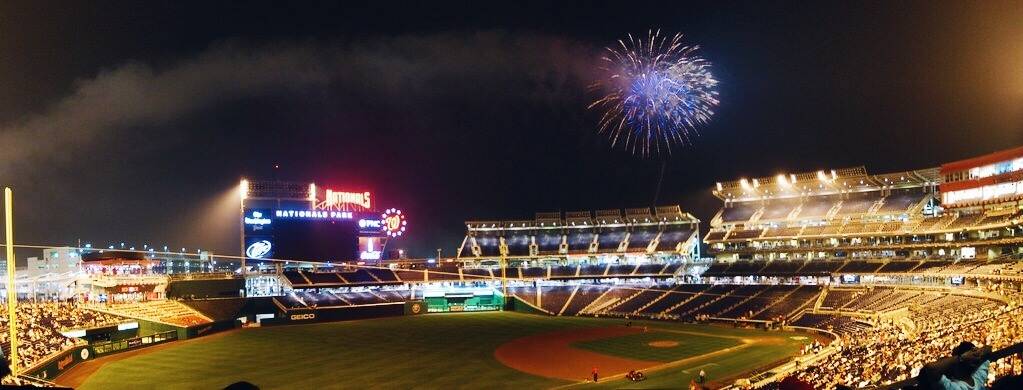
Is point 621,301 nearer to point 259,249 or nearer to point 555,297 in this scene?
point 555,297

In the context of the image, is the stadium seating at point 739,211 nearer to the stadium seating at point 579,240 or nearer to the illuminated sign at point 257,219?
the stadium seating at point 579,240

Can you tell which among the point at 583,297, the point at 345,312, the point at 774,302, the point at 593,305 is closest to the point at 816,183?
the point at 774,302

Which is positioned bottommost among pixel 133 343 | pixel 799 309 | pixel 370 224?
pixel 799 309

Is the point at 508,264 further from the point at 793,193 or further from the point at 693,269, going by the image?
the point at 793,193

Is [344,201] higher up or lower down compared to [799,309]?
higher up

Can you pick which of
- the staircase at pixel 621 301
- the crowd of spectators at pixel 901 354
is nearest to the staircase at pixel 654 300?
the staircase at pixel 621 301
